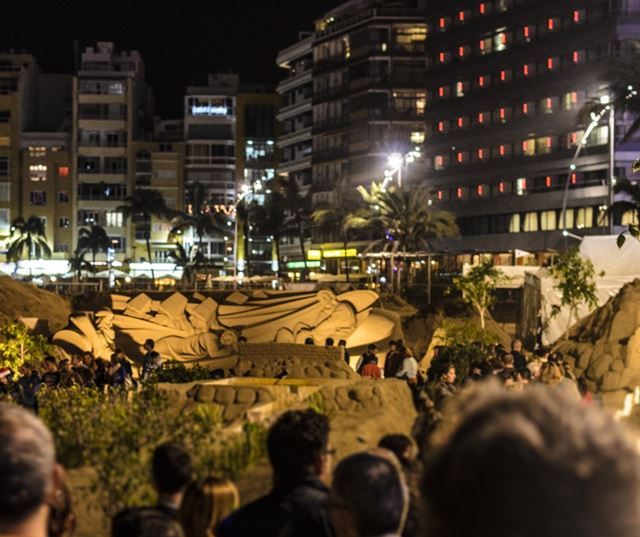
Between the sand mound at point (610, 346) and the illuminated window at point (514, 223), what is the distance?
156 ft

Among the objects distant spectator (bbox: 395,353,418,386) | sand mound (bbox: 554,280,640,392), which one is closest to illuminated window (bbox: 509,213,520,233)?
sand mound (bbox: 554,280,640,392)

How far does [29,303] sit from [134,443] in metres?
36.5

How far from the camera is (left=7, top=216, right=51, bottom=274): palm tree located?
108m

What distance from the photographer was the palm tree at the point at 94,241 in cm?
11088

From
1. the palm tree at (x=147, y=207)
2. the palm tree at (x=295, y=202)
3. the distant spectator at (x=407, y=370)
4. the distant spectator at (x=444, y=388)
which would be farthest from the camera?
the palm tree at (x=147, y=207)

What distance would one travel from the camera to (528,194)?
78.6 metres

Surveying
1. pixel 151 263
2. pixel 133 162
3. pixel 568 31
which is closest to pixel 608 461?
pixel 568 31

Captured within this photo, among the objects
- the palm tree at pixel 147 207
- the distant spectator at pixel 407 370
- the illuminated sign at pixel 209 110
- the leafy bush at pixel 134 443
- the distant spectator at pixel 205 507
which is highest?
the illuminated sign at pixel 209 110

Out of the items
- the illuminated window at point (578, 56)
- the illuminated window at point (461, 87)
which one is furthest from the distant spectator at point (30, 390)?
the illuminated window at point (461, 87)

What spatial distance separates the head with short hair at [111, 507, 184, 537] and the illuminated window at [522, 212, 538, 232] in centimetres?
7403

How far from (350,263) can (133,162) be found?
26.5m

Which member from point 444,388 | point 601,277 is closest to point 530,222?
point 601,277

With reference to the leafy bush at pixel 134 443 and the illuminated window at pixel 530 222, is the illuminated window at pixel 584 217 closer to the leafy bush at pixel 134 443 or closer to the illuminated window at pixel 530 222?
the illuminated window at pixel 530 222

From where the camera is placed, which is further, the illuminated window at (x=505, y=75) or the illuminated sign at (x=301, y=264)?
the illuminated sign at (x=301, y=264)
